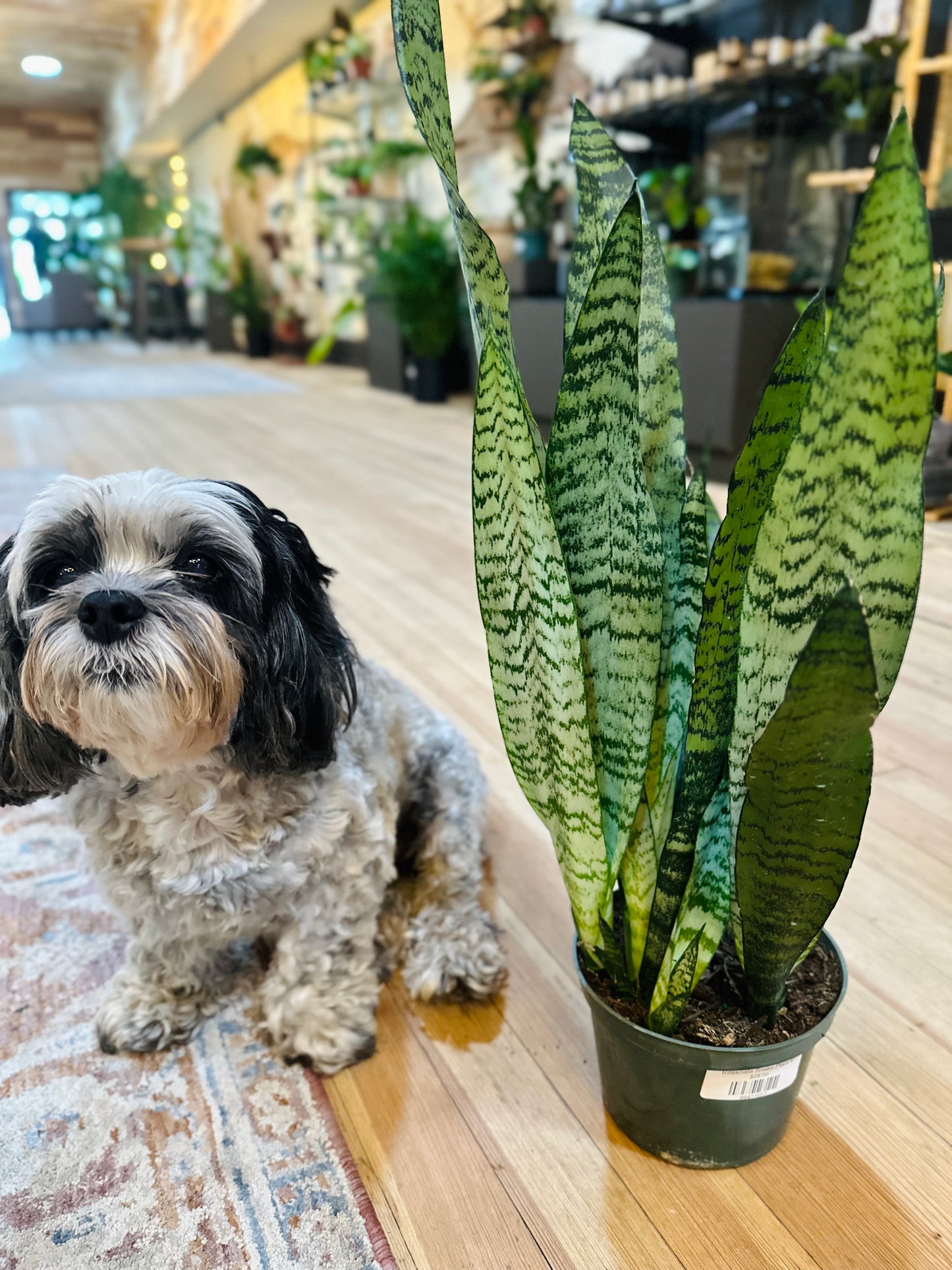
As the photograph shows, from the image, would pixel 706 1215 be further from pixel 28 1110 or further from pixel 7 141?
A: pixel 7 141

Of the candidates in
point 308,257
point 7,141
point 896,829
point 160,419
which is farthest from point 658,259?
point 7,141

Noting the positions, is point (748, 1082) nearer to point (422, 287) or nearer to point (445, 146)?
point (445, 146)

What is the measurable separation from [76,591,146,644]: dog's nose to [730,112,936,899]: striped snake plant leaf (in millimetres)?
546

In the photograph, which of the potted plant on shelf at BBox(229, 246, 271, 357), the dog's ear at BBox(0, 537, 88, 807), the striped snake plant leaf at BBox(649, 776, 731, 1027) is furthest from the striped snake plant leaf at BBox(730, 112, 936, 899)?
the potted plant on shelf at BBox(229, 246, 271, 357)

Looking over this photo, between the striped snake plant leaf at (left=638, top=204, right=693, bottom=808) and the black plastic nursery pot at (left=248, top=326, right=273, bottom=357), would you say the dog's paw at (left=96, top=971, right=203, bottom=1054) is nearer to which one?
the striped snake plant leaf at (left=638, top=204, right=693, bottom=808)

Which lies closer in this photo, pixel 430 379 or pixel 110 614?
pixel 110 614

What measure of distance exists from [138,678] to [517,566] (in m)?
0.37

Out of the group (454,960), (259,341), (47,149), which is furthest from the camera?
(47,149)

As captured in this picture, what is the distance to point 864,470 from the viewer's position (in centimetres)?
→ 59

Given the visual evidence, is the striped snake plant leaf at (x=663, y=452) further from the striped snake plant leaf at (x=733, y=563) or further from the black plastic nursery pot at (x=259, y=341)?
the black plastic nursery pot at (x=259, y=341)

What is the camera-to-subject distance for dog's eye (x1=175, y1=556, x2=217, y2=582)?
0.91 metres

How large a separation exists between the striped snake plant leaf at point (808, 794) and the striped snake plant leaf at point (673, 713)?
0.36 feet

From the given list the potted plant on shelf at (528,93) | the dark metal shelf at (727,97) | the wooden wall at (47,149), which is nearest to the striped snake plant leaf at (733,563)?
the dark metal shelf at (727,97)

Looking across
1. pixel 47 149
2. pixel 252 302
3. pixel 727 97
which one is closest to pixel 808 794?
pixel 727 97
